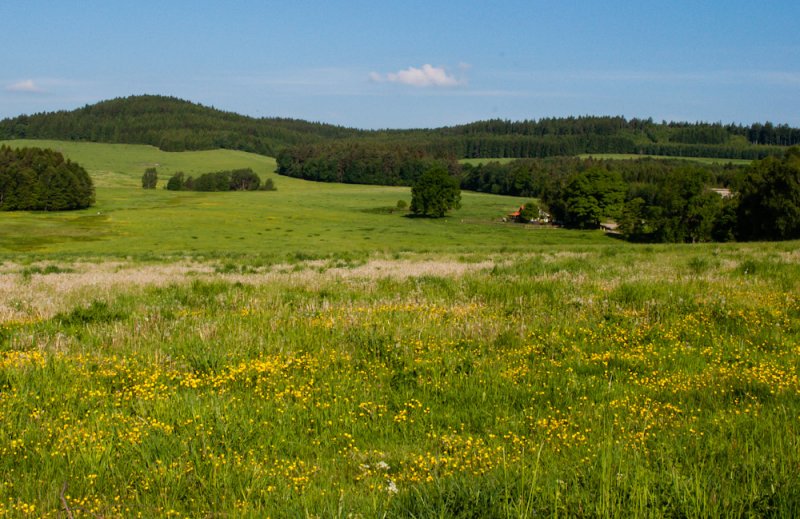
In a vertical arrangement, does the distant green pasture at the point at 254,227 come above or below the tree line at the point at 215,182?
below

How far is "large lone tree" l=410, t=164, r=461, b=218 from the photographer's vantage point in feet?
407

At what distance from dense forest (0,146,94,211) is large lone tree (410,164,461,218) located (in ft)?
227

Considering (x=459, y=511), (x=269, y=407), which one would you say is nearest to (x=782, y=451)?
(x=459, y=511)

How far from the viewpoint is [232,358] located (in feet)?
22.4

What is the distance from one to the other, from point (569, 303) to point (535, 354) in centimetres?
301

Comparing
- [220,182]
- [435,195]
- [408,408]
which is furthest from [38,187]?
[408,408]

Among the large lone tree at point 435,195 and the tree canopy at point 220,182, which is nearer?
the large lone tree at point 435,195

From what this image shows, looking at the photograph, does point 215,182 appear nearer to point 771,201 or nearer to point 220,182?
point 220,182

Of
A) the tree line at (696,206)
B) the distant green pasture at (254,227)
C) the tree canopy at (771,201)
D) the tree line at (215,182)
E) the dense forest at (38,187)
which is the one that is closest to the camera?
the distant green pasture at (254,227)

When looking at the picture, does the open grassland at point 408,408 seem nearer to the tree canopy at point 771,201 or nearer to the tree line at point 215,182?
the tree canopy at point 771,201

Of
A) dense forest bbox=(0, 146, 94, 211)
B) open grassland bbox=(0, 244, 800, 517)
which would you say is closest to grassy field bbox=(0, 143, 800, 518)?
open grassland bbox=(0, 244, 800, 517)

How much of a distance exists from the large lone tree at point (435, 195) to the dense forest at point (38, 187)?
6916 centimetres

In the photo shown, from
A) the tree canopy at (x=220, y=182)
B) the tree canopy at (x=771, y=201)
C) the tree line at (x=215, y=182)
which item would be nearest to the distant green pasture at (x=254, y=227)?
the tree canopy at (x=771, y=201)

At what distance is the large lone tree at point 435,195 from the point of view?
124 meters
